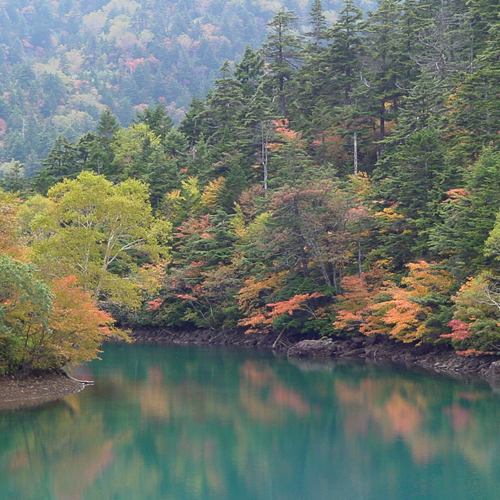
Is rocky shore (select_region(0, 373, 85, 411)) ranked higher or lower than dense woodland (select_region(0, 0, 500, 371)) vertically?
lower

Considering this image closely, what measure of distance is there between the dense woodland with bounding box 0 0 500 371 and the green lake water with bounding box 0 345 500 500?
3349mm

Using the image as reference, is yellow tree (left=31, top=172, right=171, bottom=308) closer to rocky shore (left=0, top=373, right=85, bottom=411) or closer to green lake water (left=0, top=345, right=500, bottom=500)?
green lake water (left=0, top=345, right=500, bottom=500)

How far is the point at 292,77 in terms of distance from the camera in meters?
64.4

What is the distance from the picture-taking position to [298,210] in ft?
133

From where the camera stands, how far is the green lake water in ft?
49.6

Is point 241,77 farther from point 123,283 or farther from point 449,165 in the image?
point 123,283

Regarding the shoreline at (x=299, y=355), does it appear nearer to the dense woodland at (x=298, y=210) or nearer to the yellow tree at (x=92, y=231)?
the dense woodland at (x=298, y=210)

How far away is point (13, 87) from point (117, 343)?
4286 inches

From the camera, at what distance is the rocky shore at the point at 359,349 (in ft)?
103

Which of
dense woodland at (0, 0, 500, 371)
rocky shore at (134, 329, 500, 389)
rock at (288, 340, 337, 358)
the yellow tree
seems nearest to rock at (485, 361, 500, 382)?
rocky shore at (134, 329, 500, 389)

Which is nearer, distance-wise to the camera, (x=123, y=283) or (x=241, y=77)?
(x=123, y=283)

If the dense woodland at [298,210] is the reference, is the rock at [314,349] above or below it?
below

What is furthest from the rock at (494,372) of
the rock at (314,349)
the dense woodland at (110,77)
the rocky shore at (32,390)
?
the dense woodland at (110,77)

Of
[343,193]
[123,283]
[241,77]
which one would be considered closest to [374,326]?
[343,193]
